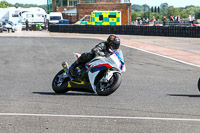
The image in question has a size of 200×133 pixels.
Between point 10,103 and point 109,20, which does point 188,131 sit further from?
point 109,20

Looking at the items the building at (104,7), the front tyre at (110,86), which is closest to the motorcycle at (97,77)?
the front tyre at (110,86)

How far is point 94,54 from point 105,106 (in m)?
1.52

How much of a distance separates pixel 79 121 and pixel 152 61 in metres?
12.0

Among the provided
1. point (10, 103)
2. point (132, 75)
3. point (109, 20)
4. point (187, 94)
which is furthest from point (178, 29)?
point (10, 103)

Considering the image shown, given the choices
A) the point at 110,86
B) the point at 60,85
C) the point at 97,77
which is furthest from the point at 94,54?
the point at 60,85

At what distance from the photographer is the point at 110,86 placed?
865cm

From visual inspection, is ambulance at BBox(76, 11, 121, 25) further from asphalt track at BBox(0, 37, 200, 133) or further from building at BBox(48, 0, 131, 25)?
asphalt track at BBox(0, 37, 200, 133)

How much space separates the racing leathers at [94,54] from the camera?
28.8ft

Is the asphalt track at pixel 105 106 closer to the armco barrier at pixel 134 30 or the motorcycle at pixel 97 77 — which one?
the motorcycle at pixel 97 77

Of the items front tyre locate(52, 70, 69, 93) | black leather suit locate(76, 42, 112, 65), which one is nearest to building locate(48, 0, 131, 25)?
front tyre locate(52, 70, 69, 93)

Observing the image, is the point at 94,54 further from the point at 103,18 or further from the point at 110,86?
the point at 103,18

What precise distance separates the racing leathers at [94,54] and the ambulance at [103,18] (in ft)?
127

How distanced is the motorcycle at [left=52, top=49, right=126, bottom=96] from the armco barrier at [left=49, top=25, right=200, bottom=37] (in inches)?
992

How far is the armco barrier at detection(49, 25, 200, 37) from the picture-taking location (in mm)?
33812
